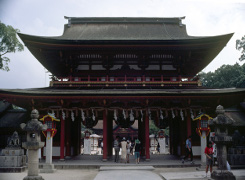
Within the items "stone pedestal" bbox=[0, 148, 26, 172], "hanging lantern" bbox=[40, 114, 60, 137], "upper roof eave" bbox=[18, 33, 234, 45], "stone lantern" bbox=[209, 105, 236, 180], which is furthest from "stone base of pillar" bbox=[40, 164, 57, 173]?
"stone lantern" bbox=[209, 105, 236, 180]

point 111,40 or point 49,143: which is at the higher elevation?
point 111,40

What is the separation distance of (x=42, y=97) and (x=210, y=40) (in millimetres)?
13406

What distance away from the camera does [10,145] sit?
15.3m

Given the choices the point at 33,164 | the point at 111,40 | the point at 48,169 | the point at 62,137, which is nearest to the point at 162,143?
the point at 62,137

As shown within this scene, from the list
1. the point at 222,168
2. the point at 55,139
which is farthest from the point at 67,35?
the point at 222,168

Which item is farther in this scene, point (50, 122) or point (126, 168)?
point (50, 122)

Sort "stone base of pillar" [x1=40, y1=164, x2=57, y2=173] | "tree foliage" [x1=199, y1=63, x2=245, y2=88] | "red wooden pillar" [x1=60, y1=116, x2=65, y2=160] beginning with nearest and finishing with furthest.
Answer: "stone base of pillar" [x1=40, y1=164, x2=57, y2=173] → "red wooden pillar" [x1=60, y1=116, x2=65, y2=160] → "tree foliage" [x1=199, y1=63, x2=245, y2=88]

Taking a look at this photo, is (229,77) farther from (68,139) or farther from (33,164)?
(33,164)

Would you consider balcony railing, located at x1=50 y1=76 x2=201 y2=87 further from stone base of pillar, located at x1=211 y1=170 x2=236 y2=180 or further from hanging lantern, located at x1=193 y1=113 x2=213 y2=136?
stone base of pillar, located at x1=211 y1=170 x2=236 y2=180

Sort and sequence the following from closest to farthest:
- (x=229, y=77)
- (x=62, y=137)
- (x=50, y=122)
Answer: (x=50, y=122)
(x=62, y=137)
(x=229, y=77)

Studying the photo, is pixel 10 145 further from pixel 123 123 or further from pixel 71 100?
pixel 123 123

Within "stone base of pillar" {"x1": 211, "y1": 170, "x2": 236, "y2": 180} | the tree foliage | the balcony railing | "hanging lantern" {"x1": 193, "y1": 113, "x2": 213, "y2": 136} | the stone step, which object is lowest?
the stone step

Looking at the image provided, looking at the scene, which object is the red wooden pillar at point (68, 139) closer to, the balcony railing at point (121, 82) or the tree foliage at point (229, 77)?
the balcony railing at point (121, 82)

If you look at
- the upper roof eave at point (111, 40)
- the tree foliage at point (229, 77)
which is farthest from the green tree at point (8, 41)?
the tree foliage at point (229, 77)
